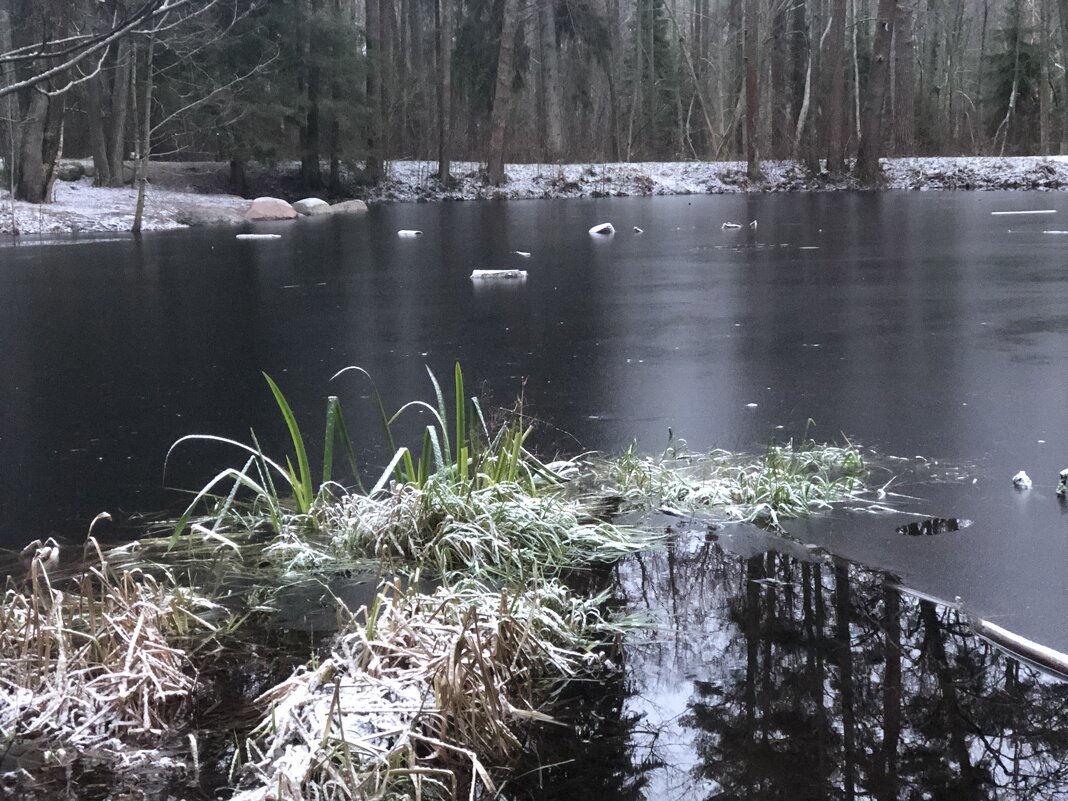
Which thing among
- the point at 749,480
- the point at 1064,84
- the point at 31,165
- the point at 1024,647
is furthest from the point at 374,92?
the point at 1024,647

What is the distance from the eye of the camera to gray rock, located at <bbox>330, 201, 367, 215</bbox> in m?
30.4

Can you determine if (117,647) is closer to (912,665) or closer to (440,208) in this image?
(912,665)

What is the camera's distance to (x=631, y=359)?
819cm

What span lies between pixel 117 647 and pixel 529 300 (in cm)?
869

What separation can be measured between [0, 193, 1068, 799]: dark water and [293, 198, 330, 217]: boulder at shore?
510 inches

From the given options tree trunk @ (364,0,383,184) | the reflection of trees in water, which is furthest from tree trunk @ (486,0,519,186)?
the reflection of trees in water

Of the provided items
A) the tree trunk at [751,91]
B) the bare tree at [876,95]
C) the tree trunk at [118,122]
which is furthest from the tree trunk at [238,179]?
the bare tree at [876,95]

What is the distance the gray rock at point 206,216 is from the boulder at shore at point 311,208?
2.59 metres

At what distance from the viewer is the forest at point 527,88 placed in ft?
98.5

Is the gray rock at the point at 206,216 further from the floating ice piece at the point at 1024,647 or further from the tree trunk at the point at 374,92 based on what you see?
the floating ice piece at the point at 1024,647

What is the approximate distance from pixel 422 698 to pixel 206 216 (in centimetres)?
2612

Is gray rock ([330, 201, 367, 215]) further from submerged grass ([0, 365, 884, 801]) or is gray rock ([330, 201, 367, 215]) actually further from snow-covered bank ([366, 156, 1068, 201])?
submerged grass ([0, 365, 884, 801])

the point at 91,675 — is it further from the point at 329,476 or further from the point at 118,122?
the point at 118,122

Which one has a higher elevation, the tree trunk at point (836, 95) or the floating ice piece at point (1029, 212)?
the tree trunk at point (836, 95)
